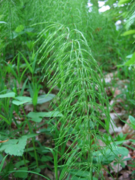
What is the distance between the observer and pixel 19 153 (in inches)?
37.3

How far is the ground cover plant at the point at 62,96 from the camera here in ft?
2.90

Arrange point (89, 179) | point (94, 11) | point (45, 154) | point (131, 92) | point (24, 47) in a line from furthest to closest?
point (94, 11) < point (24, 47) < point (131, 92) < point (45, 154) < point (89, 179)

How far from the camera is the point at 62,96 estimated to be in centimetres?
90

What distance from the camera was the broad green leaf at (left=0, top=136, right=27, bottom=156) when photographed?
0.95 m

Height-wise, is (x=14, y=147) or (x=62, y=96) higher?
(x=62, y=96)

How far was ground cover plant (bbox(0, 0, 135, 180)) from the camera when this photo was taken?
89cm

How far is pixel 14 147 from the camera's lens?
100 centimetres

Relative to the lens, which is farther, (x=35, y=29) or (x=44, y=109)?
(x=35, y=29)

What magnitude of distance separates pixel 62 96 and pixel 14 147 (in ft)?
1.30

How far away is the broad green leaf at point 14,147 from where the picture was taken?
3.13 ft

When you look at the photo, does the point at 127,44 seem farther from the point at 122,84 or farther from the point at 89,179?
the point at 89,179

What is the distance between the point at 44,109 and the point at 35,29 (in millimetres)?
958

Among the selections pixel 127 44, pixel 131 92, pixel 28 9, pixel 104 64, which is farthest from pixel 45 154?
pixel 127 44

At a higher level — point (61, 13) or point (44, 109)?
point (61, 13)
